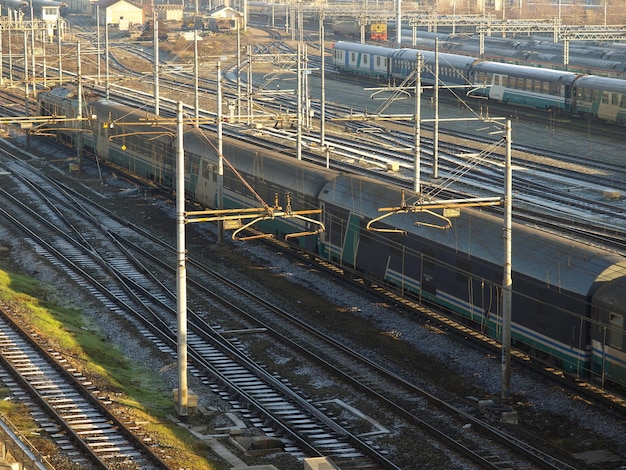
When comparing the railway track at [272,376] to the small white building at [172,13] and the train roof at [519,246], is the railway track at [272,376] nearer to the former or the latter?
the train roof at [519,246]

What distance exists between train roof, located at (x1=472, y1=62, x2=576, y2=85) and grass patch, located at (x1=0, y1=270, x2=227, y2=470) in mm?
45145

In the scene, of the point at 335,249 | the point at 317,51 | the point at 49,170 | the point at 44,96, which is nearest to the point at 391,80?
the point at 317,51

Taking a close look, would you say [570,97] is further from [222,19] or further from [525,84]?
[222,19]

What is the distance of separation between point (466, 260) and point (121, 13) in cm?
11403

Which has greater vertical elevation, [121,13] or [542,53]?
[121,13]

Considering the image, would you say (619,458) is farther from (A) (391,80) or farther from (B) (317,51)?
(B) (317,51)

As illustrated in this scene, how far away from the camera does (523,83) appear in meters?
77.2

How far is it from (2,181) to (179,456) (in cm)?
3881

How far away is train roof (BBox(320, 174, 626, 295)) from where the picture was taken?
85.4ft

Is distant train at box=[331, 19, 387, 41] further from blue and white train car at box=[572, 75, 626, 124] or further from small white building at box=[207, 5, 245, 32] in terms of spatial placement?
blue and white train car at box=[572, 75, 626, 124]

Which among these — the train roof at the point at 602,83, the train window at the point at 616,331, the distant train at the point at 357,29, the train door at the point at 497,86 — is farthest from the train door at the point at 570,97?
the distant train at the point at 357,29

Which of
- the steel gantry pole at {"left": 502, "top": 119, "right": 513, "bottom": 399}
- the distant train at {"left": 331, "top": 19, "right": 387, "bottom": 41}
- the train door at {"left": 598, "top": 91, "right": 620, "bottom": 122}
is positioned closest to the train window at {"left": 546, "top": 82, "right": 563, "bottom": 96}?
the train door at {"left": 598, "top": 91, "right": 620, "bottom": 122}

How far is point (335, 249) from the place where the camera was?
37.1 meters

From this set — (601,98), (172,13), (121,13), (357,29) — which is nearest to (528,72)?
(601,98)
